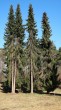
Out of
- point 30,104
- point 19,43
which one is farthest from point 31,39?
point 30,104

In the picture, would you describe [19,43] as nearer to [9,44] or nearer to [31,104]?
[9,44]

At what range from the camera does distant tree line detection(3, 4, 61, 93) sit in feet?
181

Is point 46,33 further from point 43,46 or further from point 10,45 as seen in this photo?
point 10,45

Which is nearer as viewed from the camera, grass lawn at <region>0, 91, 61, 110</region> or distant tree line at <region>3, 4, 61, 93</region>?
grass lawn at <region>0, 91, 61, 110</region>

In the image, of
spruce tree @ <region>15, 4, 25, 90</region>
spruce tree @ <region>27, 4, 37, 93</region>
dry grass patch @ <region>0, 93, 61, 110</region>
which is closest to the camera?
dry grass patch @ <region>0, 93, 61, 110</region>

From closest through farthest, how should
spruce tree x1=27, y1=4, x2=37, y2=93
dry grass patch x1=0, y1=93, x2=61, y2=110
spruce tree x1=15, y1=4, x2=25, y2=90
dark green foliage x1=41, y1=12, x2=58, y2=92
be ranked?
1. dry grass patch x1=0, y1=93, x2=61, y2=110
2. dark green foliage x1=41, y1=12, x2=58, y2=92
3. spruce tree x1=27, y1=4, x2=37, y2=93
4. spruce tree x1=15, y1=4, x2=25, y2=90

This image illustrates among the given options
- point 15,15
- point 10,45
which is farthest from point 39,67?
point 15,15

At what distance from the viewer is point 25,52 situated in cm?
5784

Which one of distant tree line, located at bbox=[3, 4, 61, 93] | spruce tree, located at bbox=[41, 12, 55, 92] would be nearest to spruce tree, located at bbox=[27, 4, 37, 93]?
distant tree line, located at bbox=[3, 4, 61, 93]

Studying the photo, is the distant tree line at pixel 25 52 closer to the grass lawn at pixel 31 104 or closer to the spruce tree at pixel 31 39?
the spruce tree at pixel 31 39

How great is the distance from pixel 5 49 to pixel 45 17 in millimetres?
11875

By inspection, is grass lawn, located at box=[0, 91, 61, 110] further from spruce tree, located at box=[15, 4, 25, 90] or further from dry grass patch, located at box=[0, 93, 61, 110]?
spruce tree, located at box=[15, 4, 25, 90]

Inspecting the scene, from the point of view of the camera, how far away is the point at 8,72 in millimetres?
57750

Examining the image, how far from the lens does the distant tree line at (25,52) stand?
181 feet
